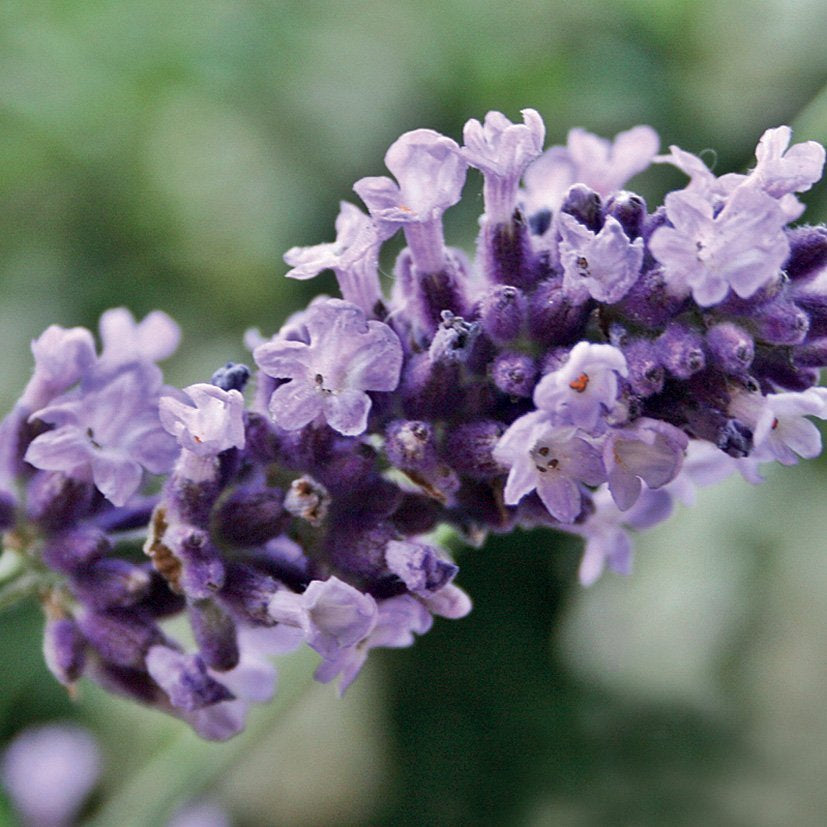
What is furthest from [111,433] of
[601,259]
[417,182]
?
[601,259]

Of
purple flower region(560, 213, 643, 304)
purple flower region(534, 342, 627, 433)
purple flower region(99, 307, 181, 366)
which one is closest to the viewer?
purple flower region(534, 342, 627, 433)

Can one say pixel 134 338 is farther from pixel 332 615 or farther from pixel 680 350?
pixel 680 350

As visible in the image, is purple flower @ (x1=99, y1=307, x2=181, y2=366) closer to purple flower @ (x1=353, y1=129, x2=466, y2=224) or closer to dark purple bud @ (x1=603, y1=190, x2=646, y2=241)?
purple flower @ (x1=353, y1=129, x2=466, y2=224)

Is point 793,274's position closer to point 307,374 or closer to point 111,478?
point 307,374

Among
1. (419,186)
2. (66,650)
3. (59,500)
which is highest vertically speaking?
(419,186)

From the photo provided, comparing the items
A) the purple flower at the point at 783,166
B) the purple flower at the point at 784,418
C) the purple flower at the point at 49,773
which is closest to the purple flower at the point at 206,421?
the purple flower at the point at 784,418

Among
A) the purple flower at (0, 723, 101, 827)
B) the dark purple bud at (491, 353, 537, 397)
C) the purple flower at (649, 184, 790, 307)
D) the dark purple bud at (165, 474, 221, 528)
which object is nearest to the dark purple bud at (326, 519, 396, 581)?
the dark purple bud at (165, 474, 221, 528)

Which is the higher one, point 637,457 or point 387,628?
A: point 637,457
